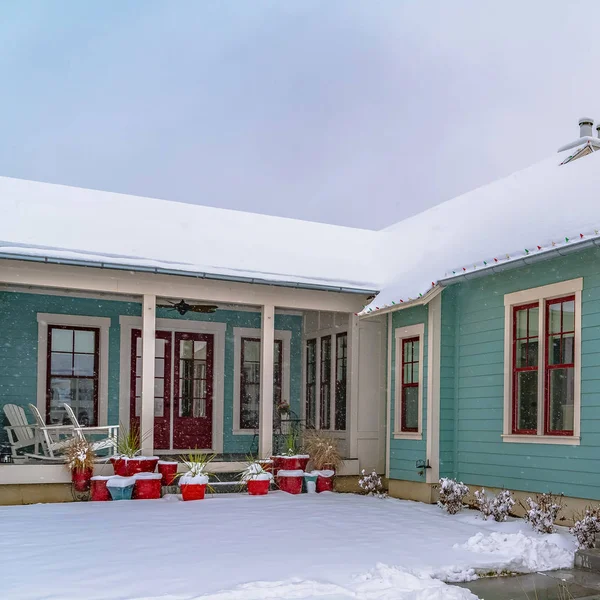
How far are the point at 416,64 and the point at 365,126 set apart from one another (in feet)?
25.8

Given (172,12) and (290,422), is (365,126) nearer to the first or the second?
(172,12)

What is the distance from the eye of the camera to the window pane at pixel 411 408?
407 inches

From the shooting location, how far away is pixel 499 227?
9.34m

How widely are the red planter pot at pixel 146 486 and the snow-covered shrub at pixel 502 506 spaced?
13.6ft

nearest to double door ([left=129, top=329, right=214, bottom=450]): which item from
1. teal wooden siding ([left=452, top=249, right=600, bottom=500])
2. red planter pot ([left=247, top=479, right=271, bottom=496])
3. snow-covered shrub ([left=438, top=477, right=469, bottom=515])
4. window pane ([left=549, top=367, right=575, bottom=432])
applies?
red planter pot ([left=247, top=479, right=271, bottom=496])

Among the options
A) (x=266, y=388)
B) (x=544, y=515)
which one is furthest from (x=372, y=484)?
(x=544, y=515)

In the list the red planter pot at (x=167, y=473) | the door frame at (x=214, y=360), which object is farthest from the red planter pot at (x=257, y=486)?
the door frame at (x=214, y=360)

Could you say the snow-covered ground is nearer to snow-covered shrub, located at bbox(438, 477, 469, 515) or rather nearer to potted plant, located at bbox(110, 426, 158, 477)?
snow-covered shrub, located at bbox(438, 477, 469, 515)

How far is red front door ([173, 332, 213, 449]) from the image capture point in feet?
42.2

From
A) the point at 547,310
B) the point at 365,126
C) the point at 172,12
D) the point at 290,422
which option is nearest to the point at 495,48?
the point at 365,126

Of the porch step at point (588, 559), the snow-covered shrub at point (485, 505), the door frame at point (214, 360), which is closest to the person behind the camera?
the porch step at point (588, 559)

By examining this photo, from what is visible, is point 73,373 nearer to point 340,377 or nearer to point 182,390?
point 182,390

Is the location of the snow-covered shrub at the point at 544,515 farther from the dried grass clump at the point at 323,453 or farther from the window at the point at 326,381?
the window at the point at 326,381

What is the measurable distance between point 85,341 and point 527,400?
7.08m
